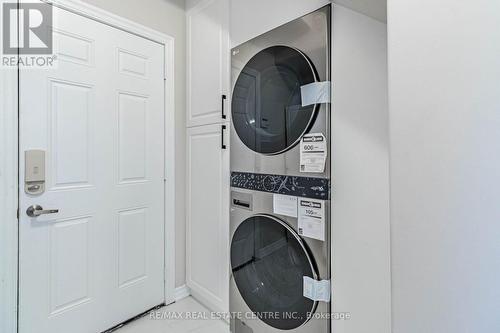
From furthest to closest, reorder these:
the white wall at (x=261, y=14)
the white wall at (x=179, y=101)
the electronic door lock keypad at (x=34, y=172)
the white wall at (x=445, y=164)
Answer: the white wall at (x=179, y=101)
the electronic door lock keypad at (x=34, y=172)
the white wall at (x=261, y=14)
the white wall at (x=445, y=164)

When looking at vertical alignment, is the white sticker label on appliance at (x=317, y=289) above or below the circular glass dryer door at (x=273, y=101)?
below

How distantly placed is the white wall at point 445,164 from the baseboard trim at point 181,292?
74.7 inches

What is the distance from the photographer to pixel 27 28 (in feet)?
4.41

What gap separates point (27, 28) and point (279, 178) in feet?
5.45

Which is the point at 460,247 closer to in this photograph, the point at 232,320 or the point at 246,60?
the point at 246,60

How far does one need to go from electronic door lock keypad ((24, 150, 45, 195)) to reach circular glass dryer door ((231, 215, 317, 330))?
1.19 metres

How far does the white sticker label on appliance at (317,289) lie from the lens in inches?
43.8

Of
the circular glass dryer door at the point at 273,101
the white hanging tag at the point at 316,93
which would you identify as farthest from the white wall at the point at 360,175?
the circular glass dryer door at the point at 273,101

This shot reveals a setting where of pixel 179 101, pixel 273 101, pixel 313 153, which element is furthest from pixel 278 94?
pixel 179 101

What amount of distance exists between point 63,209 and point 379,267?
176cm

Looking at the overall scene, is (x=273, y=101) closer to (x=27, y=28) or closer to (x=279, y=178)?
(x=279, y=178)

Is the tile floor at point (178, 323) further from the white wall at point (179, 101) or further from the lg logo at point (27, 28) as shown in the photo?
the lg logo at point (27, 28)

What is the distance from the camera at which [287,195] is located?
1.26 metres

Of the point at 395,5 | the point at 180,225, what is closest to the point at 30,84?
the point at 180,225
